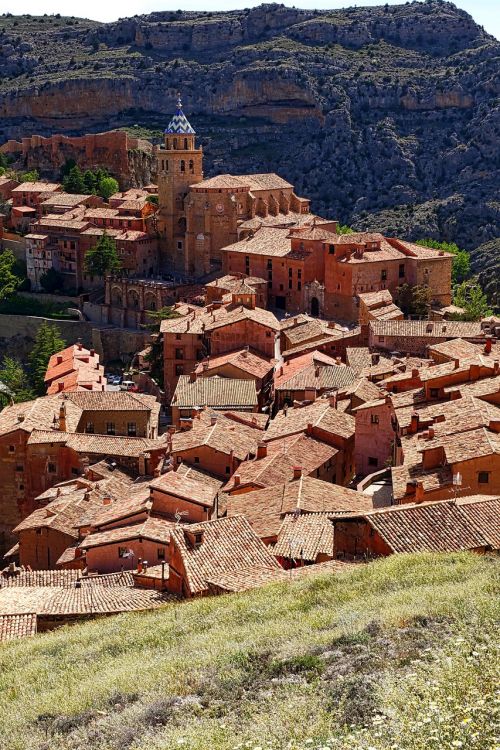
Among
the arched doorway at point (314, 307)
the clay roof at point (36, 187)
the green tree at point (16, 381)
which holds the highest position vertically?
the clay roof at point (36, 187)

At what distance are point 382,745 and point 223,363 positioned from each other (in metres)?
31.2

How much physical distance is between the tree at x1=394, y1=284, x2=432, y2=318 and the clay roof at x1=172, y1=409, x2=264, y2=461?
16.6m

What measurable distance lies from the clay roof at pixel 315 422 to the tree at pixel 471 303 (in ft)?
54.9

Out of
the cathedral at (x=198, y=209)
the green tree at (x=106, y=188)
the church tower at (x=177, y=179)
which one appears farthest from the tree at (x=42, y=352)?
the green tree at (x=106, y=188)

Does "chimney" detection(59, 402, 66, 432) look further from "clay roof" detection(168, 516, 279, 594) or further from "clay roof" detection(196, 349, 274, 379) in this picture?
"clay roof" detection(168, 516, 279, 594)

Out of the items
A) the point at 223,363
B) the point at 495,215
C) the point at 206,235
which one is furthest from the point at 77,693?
the point at 495,215

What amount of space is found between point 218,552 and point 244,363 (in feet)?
70.2

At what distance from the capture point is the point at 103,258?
61.6 meters

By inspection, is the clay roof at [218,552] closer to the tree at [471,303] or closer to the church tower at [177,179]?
the tree at [471,303]

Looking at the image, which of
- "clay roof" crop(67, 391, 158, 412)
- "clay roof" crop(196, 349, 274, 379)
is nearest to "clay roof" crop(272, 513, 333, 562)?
"clay roof" crop(67, 391, 158, 412)

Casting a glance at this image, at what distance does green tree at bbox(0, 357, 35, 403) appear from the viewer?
49159 mm

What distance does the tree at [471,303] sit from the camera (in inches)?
1951

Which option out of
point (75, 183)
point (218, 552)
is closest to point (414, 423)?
point (218, 552)

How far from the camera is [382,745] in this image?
10.1m
